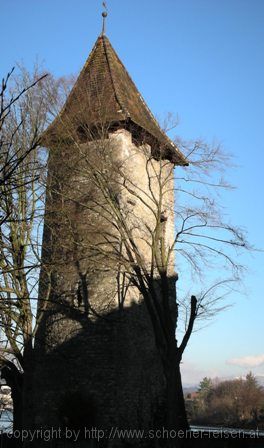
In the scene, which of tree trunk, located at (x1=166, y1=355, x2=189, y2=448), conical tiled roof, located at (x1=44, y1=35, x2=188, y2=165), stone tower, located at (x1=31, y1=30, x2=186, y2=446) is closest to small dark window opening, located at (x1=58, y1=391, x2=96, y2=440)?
stone tower, located at (x1=31, y1=30, x2=186, y2=446)

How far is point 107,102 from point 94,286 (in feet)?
19.1

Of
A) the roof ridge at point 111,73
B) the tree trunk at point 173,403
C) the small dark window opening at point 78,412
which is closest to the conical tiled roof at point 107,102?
the roof ridge at point 111,73

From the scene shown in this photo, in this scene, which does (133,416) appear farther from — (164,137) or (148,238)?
(164,137)

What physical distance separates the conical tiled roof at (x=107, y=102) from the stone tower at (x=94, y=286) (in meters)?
0.06

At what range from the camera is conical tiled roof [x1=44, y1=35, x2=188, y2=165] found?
14.2 meters

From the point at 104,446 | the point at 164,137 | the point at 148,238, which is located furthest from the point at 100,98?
the point at 104,446

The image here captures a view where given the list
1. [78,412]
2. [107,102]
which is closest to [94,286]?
[78,412]

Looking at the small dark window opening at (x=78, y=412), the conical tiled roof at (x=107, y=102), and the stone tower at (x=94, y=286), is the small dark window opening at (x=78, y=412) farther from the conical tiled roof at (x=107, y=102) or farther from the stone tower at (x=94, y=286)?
the conical tiled roof at (x=107, y=102)

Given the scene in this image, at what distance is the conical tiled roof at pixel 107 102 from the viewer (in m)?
14.2

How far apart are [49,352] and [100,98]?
8089mm

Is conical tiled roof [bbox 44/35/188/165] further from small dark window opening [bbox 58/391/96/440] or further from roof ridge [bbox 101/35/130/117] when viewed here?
small dark window opening [bbox 58/391/96/440]

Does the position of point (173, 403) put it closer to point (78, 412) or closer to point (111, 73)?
point (78, 412)

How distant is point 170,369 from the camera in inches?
408

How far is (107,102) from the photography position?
1559 centimetres
